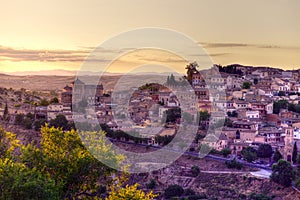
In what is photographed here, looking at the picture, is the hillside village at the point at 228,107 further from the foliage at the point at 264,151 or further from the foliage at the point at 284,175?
the foliage at the point at 284,175

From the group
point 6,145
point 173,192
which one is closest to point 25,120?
point 173,192

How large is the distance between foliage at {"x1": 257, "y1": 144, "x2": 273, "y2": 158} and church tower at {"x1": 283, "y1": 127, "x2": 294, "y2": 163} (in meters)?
0.46

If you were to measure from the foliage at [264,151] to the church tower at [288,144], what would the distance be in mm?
457

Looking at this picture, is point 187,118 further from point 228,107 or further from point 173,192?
point 173,192

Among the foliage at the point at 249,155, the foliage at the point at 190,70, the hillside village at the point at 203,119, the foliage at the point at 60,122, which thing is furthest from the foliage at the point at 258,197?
the foliage at the point at 190,70

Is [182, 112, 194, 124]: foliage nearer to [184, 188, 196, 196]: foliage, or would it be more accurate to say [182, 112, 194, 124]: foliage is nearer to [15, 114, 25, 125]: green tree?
[184, 188, 196, 196]: foliage

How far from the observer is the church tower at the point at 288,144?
55.1 ft

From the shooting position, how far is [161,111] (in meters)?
21.6

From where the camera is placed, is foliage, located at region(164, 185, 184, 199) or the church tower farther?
the church tower

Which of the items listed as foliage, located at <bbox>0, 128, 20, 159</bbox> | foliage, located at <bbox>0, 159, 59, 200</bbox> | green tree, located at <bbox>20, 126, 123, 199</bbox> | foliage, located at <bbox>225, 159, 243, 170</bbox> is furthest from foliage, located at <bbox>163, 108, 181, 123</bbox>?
foliage, located at <bbox>0, 159, 59, 200</bbox>

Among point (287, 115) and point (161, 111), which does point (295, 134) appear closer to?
point (287, 115)

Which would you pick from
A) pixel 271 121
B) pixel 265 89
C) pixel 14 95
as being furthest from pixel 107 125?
pixel 14 95

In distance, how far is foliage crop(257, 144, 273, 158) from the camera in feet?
55.6

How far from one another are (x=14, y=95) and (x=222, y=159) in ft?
64.3
